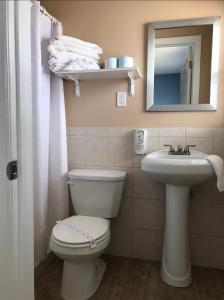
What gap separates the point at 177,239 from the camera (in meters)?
1.57

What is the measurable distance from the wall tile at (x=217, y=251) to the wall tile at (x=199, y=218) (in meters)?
0.09

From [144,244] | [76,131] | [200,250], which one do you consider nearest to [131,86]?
[76,131]

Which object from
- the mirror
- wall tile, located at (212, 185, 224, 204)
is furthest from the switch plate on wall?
wall tile, located at (212, 185, 224, 204)

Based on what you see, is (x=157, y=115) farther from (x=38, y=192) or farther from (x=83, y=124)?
(x=38, y=192)

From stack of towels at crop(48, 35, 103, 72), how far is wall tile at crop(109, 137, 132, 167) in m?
0.58

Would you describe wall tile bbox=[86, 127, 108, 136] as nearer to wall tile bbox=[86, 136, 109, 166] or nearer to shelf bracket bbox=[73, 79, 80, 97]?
wall tile bbox=[86, 136, 109, 166]

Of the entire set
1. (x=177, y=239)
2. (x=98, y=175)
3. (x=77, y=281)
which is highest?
(x=98, y=175)

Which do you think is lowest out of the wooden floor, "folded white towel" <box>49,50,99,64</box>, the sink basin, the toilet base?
the wooden floor

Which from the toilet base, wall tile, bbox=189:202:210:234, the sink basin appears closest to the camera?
the sink basin

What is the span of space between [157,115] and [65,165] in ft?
2.61

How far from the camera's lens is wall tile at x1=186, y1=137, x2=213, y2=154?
1.72 metres

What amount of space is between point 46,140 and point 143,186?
80 cm

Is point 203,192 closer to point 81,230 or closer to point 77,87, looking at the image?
point 81,230

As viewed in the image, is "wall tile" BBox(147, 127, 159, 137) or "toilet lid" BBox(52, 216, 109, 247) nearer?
"toilet lid" BBox(52, 216, 109, 247)
